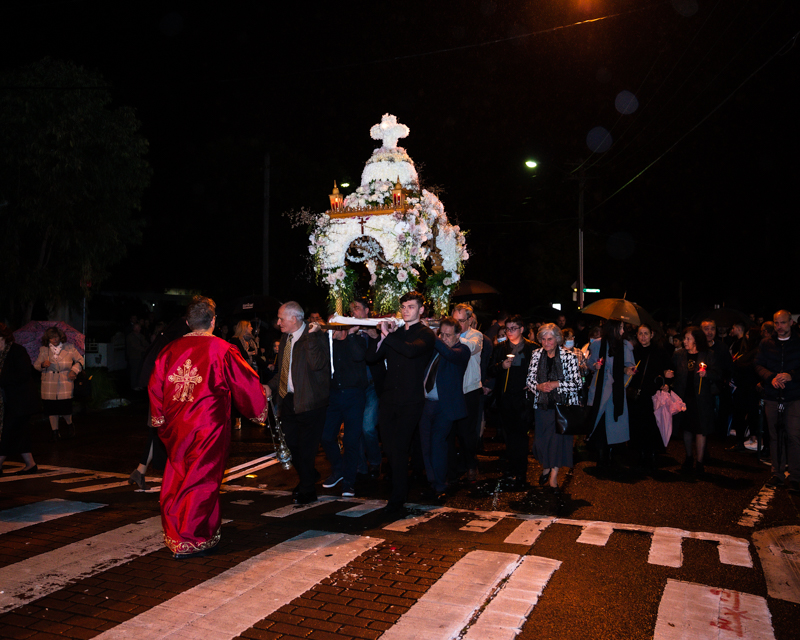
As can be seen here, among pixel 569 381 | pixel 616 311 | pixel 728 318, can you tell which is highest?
pixel 728 318

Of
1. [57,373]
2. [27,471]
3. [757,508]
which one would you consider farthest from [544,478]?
[57,373]

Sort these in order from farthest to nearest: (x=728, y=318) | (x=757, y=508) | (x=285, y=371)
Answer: (x=728, y=318)
(x=285, y=371)
(x=757, y=508)

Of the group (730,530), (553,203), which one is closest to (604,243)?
(553,203)

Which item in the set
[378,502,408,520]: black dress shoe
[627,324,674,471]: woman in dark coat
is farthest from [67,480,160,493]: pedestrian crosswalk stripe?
[627,324,674,471]: woman in dark coat

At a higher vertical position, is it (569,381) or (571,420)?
(569,381)

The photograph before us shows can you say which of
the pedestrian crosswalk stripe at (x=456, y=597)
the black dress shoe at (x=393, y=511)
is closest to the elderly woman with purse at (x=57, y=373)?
the black dress shoe at (x=393, y=511)

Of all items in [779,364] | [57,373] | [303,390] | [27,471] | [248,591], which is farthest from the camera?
→ [57,373]

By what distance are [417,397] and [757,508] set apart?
366 centimetres

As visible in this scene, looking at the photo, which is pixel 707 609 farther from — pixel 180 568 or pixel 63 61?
pixel 63 61

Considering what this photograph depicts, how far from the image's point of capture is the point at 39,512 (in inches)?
252

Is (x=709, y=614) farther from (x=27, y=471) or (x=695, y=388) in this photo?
(x=27, y=471)

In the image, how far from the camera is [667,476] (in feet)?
27.8

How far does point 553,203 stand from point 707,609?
32049mm

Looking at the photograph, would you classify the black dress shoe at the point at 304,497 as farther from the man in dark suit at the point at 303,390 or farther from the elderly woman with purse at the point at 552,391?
the elderly woman with purse at the point at 552,391
